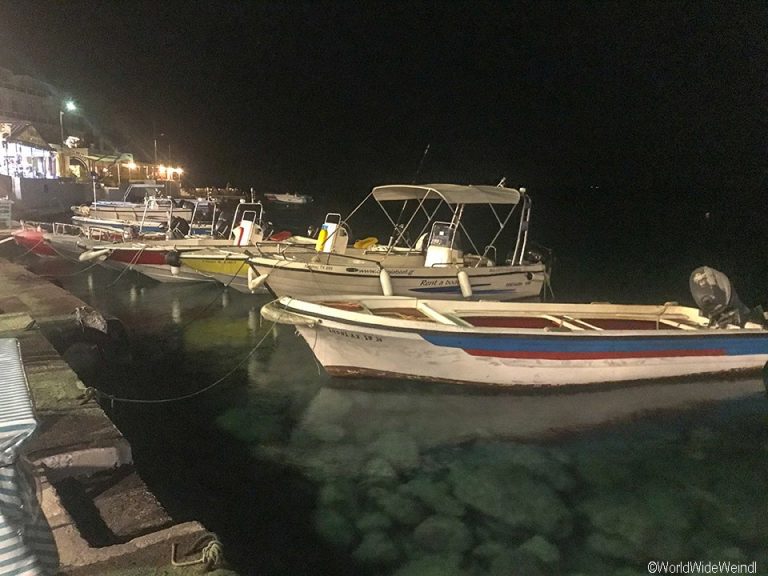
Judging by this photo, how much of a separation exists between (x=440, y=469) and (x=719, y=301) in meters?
6.20

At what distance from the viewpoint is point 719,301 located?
945 cm

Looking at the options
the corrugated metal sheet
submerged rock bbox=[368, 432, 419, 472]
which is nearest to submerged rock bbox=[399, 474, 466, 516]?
submerged rock bbox=[368, 432, 419, 472]

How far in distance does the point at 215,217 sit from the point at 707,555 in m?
19.1

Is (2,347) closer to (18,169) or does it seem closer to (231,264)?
(231,264)

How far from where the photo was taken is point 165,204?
88.0 ft

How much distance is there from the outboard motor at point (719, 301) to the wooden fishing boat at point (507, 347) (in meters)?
0.02

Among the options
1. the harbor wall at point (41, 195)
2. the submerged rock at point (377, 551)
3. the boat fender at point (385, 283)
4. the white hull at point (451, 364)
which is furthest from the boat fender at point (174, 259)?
the harbor wall at point (41, 195)

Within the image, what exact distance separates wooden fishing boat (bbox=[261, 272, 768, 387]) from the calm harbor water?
1.22 feet

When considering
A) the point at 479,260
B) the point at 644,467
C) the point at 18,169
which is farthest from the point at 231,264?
the point at 18,169

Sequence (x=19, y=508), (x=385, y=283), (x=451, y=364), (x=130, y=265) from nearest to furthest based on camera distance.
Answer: (x=19, y=508), (x=451, y=364), (x=385, y=283), (x=130, y=265)

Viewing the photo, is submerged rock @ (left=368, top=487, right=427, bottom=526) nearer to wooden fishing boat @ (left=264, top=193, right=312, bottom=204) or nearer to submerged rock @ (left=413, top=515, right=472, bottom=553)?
submerged rock @ (left=413, top=515, right=472, bottom=553)

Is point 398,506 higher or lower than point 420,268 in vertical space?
lower

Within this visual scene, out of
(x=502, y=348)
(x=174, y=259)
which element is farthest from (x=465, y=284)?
(x=174, y=259)

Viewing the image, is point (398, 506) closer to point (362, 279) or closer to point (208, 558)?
point (208, 558)
